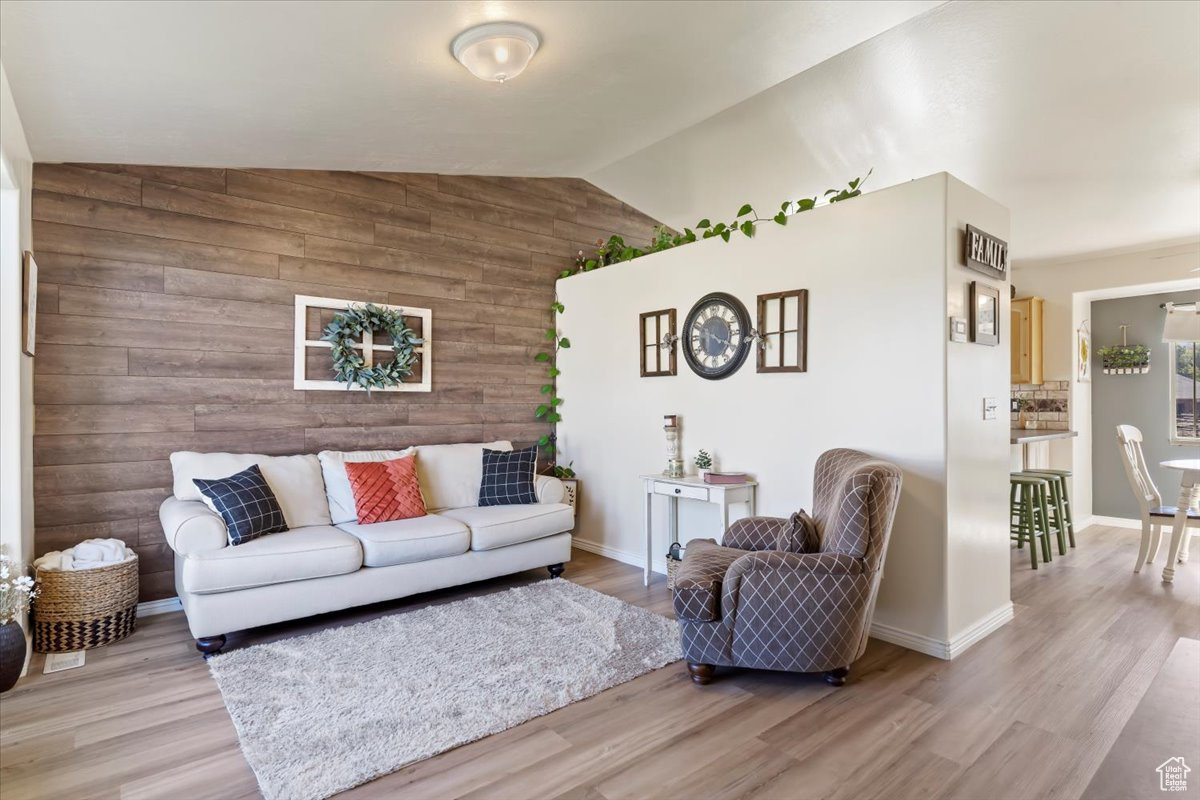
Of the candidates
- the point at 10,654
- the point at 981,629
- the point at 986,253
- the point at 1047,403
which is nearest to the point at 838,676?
the point at 981,629

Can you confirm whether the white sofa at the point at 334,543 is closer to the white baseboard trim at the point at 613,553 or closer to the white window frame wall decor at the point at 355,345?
the white window frame wall decor at the point at 355,345

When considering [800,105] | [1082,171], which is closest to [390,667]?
[800,105]

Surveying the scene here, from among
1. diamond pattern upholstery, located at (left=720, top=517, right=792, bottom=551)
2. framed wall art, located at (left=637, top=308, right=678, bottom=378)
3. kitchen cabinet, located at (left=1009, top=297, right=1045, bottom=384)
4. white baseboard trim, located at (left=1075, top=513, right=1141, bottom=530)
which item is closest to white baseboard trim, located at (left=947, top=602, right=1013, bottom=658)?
diamond pattern upholstery, located at (left=720, top=517, right=792, bottom=551)

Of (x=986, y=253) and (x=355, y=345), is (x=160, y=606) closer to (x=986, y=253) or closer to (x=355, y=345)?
(x=355, y=345)

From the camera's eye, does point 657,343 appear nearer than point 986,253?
No

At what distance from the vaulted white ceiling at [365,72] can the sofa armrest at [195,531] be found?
1.85 m

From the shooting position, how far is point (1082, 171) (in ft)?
13.0

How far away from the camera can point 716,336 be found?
4066mm

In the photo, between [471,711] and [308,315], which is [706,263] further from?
[471,711]

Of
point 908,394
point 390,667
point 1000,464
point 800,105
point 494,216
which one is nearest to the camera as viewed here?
point 390,667

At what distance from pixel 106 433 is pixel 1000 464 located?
16.1 ft

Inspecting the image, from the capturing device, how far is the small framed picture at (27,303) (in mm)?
2898

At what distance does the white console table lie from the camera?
12.2 ft

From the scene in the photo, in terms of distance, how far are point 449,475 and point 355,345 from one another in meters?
1.10
